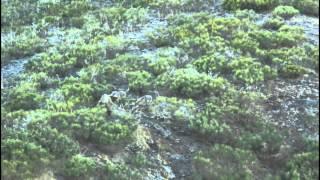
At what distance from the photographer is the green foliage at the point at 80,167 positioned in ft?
34.9

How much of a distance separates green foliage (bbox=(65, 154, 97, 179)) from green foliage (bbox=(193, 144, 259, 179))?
5.95 feet

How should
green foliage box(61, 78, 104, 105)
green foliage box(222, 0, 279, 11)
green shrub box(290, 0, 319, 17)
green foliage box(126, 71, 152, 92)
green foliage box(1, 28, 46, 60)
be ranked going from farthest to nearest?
green foliage box(222, 0, 279, 11) → green shrub box(290, 0, 319, 17) → green foliage box(1, 28, 46, 60) → green foliage box(126, 71, 152, 92) → green foliage box(61, 78, 104, 105)

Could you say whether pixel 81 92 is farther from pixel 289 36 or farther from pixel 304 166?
pixel 289 36

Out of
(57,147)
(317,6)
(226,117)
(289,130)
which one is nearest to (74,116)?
(57,147)

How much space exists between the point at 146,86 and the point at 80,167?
3465 millimetres

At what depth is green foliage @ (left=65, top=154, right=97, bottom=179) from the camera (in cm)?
1065

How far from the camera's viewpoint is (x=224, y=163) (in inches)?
451

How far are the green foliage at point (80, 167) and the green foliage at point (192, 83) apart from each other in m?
3.24

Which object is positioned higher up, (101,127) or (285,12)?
(285,12)

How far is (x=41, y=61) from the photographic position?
1499 centimetres

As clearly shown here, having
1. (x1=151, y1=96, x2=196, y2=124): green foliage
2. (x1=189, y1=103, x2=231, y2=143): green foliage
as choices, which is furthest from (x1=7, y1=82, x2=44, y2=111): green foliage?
(x1=189, y1=103, x2=231, y2=143): green foliage

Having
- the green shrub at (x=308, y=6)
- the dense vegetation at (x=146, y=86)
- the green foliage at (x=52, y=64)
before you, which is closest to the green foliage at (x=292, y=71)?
the dense vegetation at (x=146, y=86)

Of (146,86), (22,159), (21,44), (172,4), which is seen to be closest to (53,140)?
(22,159)

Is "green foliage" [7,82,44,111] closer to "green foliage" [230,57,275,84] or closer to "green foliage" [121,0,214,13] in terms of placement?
"green foliage" [230,57,275,84]
